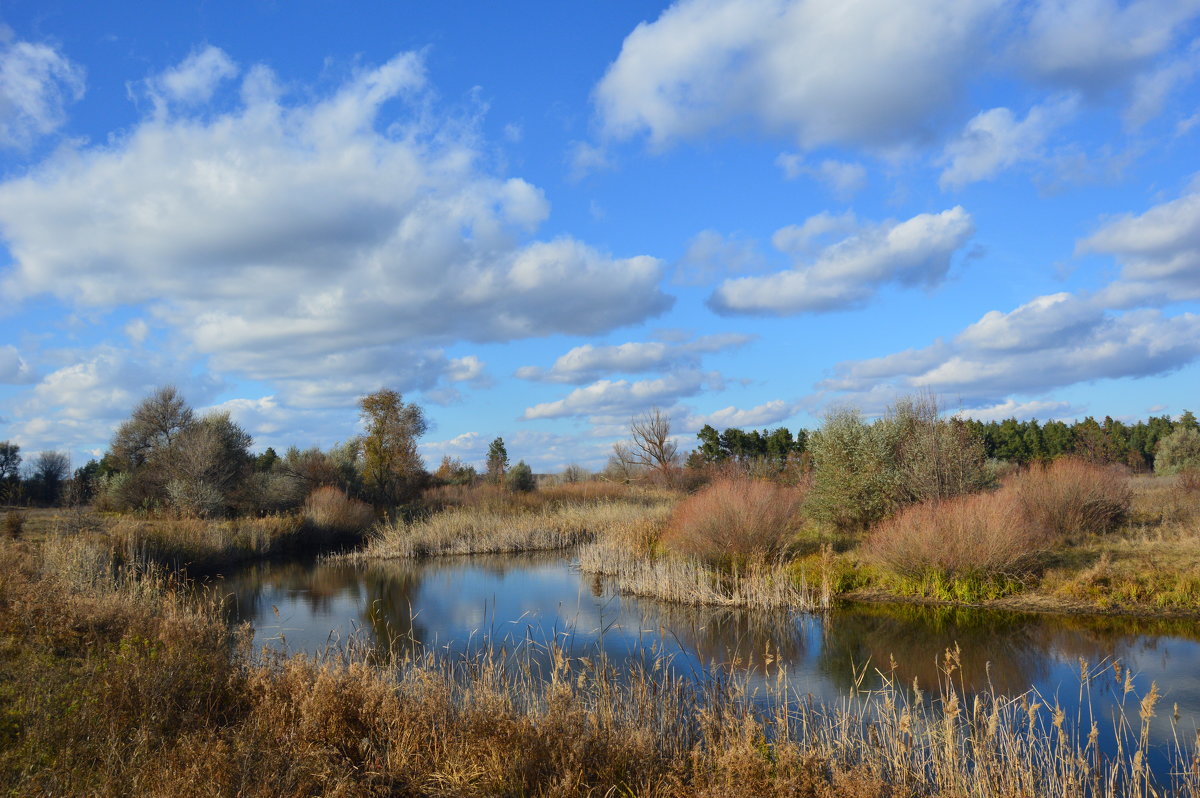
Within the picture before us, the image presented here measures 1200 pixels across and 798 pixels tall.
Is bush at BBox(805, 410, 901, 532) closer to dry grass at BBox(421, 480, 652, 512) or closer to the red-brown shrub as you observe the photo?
the red-brown shrub

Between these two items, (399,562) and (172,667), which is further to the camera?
(399,562)

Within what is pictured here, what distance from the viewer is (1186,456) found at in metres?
34.5

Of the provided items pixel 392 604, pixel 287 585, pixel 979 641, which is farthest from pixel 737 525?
pixel 287 585

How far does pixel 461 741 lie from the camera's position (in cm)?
547

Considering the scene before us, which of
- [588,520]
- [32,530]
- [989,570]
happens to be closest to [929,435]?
[989,570]

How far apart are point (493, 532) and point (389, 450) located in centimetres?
1044

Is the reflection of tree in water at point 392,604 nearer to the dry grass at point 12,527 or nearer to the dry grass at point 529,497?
the dry grass at point 529,497

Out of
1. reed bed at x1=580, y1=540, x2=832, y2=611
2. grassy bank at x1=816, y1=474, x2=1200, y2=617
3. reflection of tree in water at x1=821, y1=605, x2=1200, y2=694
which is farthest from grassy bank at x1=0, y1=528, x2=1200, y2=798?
reed bed at x1=580, y1=540, x2=832, y2=611

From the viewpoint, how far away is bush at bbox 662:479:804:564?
53.2 feet

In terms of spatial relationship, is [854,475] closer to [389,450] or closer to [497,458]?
[389,450]

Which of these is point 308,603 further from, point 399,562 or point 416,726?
point 416,726

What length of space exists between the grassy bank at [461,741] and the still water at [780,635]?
2.24 feet

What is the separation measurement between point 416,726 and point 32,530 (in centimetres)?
1930

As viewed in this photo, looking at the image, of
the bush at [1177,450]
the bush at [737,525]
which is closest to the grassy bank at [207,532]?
the bush at [737,525]
